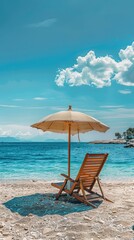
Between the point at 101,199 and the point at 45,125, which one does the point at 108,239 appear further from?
the point at 45,125

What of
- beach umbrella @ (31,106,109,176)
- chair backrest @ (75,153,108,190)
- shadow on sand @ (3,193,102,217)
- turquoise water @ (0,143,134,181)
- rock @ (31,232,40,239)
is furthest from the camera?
turquoise water @ (0,143,134,181)

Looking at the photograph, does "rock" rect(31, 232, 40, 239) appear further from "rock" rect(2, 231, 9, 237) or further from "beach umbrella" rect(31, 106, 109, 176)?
"beach umbrella" rect(31, 106, 109, 176)

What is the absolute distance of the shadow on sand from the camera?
583 cm

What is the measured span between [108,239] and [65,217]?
1.33 meters

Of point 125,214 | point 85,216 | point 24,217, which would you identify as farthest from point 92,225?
point 24,217

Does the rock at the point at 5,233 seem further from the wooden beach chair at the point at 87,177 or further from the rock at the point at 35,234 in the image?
the wooden beach chair at the point at 87,177

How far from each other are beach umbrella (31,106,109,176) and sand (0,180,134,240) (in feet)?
6.14

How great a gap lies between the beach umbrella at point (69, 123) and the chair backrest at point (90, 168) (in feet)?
3.08

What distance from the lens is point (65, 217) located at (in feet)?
17.7

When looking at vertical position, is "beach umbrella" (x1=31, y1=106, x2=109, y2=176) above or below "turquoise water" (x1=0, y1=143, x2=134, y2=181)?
above

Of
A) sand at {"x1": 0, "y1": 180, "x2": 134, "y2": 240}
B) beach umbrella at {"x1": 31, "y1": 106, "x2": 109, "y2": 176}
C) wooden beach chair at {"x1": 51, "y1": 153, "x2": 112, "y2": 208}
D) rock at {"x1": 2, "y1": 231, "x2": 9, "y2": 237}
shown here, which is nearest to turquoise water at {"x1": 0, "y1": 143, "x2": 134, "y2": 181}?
beach umbrella at {"x1": 31, "y1": 106, "x2": 109, "y2": 176}

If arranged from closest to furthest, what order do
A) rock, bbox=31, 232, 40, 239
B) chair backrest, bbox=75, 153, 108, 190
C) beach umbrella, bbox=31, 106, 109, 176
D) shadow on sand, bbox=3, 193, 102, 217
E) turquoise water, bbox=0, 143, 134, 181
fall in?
rock, bbox=31, 232, 40, 239, shadow on sand, bbox=3, 193, 102, 217, chair backrest, bbox=75, 153, 108, 190, beach umbrella, bbox=31, 106, 109, 176, turquoise water, bbox=0, 143, 134, 181

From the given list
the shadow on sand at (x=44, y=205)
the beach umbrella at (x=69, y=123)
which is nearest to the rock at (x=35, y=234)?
the shadow on sand at (x=44, y=205)

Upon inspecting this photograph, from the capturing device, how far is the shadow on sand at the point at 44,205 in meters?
5.83
